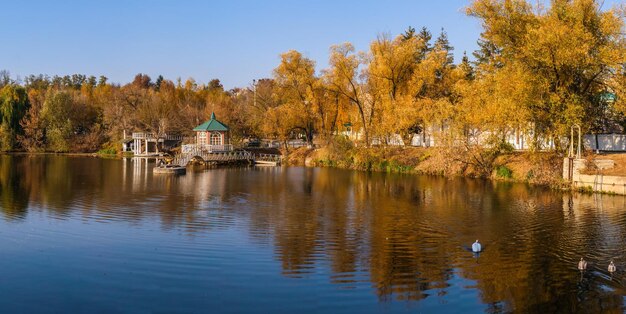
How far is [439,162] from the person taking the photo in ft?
164

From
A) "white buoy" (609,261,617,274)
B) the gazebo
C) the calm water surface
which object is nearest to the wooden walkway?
the gazebo

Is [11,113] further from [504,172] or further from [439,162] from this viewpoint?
[504,172]

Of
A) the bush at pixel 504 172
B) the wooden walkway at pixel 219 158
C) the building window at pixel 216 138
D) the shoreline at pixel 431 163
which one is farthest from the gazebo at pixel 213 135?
the bush at pixel 504 172

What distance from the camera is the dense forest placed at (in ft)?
128

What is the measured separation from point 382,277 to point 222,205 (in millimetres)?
15611

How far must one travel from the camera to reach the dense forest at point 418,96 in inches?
1538

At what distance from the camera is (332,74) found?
212 ft

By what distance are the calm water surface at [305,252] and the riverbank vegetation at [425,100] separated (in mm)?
9118

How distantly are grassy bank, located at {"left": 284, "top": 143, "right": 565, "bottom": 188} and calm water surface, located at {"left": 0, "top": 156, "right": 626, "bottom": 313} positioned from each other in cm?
740

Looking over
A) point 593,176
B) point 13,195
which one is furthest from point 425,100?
point 13,195

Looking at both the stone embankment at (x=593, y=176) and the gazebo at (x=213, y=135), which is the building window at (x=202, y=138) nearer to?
the gazebo at (x=213, y=135)

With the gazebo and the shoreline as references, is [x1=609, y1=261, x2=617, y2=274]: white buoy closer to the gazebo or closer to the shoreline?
the shoreline

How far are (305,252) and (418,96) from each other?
143ft

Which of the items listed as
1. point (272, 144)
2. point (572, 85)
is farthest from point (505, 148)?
point (272, 144)
